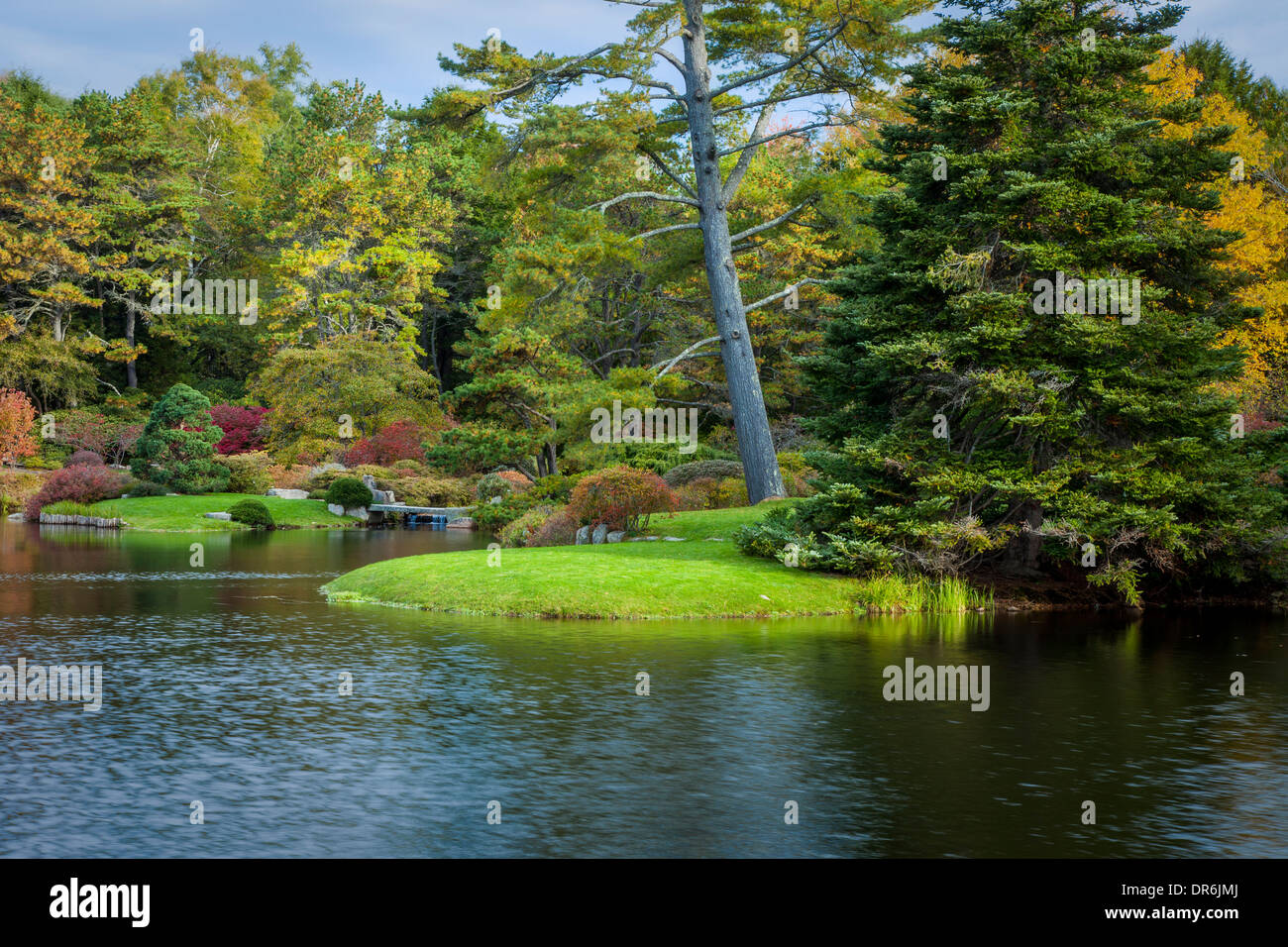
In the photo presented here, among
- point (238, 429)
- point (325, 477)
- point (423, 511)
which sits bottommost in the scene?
point (423, 511)

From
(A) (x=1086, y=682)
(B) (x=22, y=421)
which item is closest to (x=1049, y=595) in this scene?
(A) (x=1086, y=682)

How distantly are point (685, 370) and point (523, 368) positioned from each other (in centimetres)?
556

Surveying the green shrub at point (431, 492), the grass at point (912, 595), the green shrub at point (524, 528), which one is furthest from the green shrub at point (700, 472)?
the green shrub at point (431, 492)

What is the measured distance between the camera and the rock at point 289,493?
1642 inches

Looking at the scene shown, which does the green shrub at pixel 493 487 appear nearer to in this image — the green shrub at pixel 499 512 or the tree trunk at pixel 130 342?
the green shrub at pixel 499 512

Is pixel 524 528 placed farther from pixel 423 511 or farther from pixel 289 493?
pixel 289 493

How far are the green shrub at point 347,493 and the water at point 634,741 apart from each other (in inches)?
894

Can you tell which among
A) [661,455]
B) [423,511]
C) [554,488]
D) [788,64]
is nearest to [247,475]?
[423,511]

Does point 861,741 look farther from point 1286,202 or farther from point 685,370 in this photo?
point 1286,202

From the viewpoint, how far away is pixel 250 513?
3781cm

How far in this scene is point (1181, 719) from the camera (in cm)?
1121

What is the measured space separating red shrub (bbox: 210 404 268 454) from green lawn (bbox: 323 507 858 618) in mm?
28989

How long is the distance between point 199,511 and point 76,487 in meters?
4.82

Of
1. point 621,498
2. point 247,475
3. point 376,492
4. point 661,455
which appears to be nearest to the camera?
point 621,498
